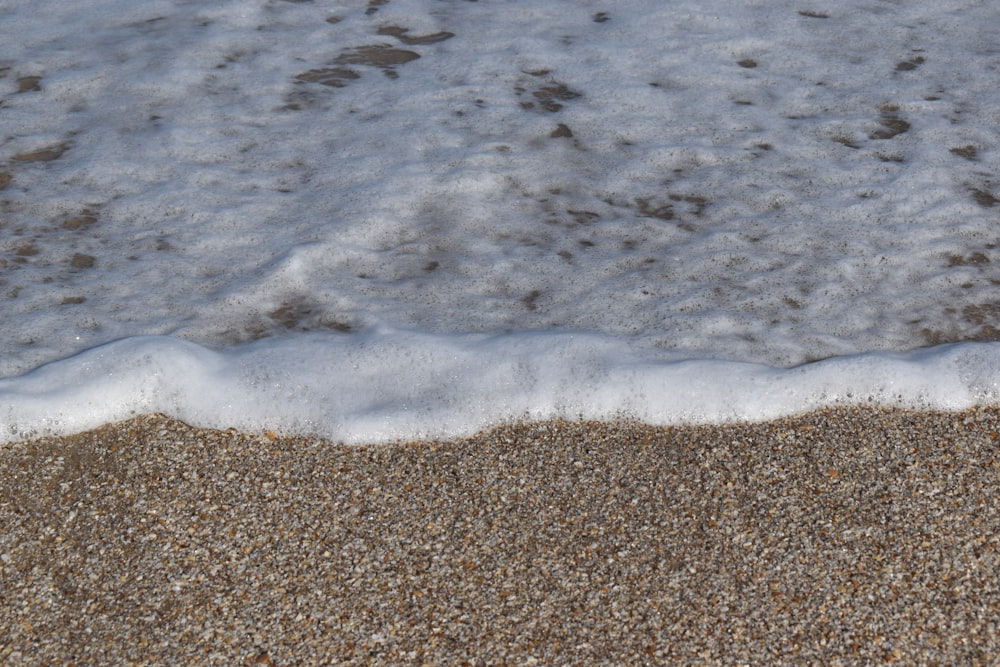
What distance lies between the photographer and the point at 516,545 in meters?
2.77

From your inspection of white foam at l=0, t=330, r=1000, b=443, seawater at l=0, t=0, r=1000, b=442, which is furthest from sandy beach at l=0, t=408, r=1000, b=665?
seawater at l=0, t=0, r=1000, b=442

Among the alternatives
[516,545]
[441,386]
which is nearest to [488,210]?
[441,386]

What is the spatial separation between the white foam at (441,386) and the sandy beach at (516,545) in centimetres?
8

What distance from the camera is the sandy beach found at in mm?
2484

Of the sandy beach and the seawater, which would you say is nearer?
the sandy beach

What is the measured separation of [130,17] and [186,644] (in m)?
4.87

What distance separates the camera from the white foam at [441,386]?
10.6 ft

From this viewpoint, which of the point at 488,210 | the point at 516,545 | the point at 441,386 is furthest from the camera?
the point at 488,210

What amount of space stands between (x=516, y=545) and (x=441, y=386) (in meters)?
0.78

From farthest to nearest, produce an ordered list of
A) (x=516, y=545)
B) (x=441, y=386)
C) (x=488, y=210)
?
(x=488, y=210)
(x=441, y=386)
(x=516, y=545)

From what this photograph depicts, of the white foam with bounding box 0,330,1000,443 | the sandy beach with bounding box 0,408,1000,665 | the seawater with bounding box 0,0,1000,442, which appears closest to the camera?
the sandy beach with bounding box 0,408,1000,665

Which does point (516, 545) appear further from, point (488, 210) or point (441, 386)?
point (488, 210)

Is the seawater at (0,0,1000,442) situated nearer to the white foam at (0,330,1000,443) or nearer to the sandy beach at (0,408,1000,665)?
the white foam at (0,330,1000,443)

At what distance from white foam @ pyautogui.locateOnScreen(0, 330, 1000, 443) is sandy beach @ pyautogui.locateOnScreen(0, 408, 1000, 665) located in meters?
0.08
